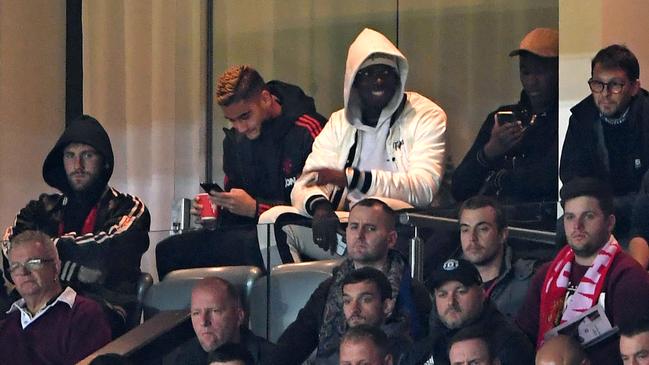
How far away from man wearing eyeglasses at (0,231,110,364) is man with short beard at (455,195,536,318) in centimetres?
148

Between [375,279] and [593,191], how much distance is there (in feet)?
2.63

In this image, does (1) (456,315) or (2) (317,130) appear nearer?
(1) (456,315)

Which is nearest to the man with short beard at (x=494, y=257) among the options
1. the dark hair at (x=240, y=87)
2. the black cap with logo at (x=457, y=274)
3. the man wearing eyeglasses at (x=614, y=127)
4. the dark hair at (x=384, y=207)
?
the black cap with logo at (x=457, y=274)

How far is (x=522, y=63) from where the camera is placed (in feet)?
24.7

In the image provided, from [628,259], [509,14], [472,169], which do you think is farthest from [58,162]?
[628,259]

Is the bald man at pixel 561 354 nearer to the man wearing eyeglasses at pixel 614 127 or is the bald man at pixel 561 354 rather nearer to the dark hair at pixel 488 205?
the dark hair at pixel 488 205

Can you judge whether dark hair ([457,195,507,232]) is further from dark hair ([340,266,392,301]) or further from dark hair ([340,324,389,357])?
dark hair ([340,324,389,357])

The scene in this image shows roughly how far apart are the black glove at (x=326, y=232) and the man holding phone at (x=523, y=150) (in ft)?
2.43

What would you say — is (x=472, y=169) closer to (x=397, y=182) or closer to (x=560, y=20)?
(x=397, y=182)

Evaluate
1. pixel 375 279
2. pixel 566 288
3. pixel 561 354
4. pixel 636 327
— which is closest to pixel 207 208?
pixel 375 279

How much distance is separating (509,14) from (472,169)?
1600 millimetres

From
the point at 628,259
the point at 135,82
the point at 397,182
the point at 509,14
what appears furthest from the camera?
the point at 135,82

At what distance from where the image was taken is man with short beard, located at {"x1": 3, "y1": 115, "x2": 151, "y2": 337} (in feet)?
22.7

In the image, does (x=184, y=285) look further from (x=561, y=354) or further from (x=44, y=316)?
(x=561, y=354)
